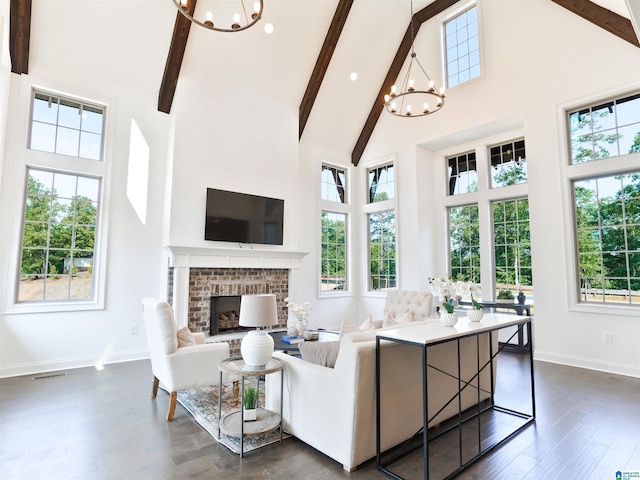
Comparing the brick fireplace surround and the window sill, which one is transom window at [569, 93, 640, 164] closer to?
the brick fireplace surround

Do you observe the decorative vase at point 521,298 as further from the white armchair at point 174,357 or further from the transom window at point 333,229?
the white armchair at point 174,357

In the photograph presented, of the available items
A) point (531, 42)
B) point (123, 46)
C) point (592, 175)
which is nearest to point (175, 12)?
point (123, 46)

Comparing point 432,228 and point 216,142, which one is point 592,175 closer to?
point 432,228

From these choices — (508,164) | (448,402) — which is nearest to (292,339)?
(448,402)

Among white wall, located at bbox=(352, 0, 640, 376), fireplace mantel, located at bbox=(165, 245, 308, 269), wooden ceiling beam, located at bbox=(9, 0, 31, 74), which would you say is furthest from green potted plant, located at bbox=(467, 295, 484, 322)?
wooden ceiling beam, located at bbox=(9, 0, 31, 74)

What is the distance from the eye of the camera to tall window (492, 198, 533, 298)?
6.10 metres

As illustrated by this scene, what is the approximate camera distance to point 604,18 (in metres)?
4.83

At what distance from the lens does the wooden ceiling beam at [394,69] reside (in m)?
6.89

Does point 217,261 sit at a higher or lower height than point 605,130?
lower

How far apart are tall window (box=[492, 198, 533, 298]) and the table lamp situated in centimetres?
499

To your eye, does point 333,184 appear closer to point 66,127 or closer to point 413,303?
point 413,303

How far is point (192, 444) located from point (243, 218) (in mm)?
3985

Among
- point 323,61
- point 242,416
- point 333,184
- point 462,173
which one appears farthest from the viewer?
point 333,184

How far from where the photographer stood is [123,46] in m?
5.29
